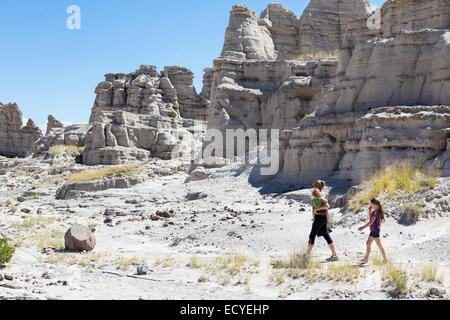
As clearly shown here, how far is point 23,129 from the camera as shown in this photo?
59.2 metres

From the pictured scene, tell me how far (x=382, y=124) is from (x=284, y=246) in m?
7.32

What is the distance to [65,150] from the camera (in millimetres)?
38312

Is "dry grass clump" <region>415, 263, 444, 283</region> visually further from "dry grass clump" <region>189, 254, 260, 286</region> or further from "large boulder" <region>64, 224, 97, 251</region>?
"large boulder" <region>64, 224, 97, 251</region>

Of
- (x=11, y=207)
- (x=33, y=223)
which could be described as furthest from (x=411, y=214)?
(x=11, y=207)

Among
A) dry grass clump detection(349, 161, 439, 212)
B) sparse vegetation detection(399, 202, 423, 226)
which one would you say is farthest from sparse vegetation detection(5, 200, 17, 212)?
sparse vegetation detection(399, 202, 423, 226)

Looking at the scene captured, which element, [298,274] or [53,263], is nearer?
[298,274]

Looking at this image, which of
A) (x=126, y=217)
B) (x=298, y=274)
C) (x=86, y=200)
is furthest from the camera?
(x=86, y=200)

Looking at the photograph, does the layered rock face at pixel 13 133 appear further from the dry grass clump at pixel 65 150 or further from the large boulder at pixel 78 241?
the large boulder at pixel 78 241

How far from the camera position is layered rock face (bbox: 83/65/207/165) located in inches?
1433

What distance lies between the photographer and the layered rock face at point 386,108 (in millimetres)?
14198

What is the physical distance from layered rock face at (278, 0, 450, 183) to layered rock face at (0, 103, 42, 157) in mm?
48991


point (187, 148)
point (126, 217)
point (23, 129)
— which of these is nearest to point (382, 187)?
point (126, 217)

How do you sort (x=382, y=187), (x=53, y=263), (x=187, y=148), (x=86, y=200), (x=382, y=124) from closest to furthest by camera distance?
(x=53, y=263)
(x=382, y=187)
(x=382, y=124)
(x=86, y=200)
(x=187, y=148)

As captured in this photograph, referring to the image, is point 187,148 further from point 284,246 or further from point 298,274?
point 298,274
